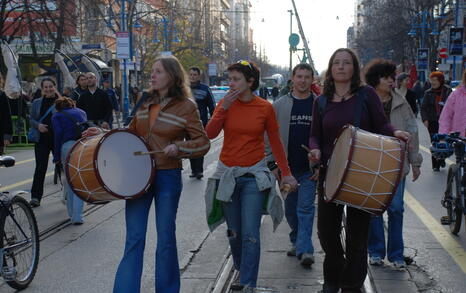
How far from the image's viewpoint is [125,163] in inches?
195

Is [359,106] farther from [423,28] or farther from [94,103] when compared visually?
[423,28]

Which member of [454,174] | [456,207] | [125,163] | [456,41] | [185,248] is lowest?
[185,248]

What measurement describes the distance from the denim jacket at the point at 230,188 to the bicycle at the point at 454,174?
2.59 meters

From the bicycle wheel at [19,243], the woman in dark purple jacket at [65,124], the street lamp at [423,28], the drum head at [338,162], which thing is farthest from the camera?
the street lamp at [423,28]

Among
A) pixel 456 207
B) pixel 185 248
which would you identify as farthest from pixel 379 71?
pixel 185 248

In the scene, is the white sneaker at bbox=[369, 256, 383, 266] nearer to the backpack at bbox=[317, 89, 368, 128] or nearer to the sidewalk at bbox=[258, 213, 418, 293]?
the sidewalk at bbox=[258, 213, 418, 293]

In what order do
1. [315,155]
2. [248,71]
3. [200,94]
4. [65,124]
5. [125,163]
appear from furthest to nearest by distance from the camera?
1. [200,94]
2. [65,124]
3. [248,71]
4. [315,155]
5. [125,163]

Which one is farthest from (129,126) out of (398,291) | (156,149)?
(398,291)

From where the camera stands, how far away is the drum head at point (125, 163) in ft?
16.2

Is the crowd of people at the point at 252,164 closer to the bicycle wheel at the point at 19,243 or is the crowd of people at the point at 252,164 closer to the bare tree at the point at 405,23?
the bicycle wheel at the point at 19,243

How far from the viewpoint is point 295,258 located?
23.7 ft

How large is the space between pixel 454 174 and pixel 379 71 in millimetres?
2098

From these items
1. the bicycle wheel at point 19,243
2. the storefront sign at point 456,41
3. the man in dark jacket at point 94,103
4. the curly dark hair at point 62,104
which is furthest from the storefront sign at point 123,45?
the bicycle wheel at point 19,243

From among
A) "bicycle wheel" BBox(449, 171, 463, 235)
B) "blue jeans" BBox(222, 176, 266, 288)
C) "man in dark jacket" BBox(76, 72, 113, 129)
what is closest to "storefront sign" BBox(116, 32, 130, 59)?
"man in dark jacket" BBox(76, 72, 113, 129)
